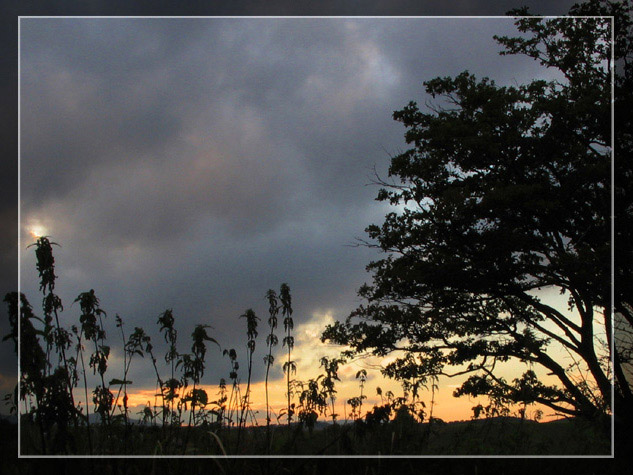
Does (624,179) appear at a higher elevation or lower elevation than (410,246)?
higher

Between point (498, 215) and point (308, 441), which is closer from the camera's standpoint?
point (308, 441)

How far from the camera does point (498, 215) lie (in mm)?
12594

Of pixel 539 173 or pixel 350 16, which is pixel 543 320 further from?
pixel 350 16

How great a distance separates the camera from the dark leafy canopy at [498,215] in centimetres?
1220

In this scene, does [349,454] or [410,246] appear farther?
[410,246]

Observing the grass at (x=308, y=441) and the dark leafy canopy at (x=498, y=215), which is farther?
the dark leafy canopy at (x=498, y=215)

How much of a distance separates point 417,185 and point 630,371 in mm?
5749

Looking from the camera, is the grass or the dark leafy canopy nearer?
the grass

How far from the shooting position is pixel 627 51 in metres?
13.3

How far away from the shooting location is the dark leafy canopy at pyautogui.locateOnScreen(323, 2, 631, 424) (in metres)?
12.2

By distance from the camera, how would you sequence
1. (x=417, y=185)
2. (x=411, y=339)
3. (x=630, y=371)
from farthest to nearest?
(x=411, y=339)
(x=417, y=185)
(x=630, y=371)
